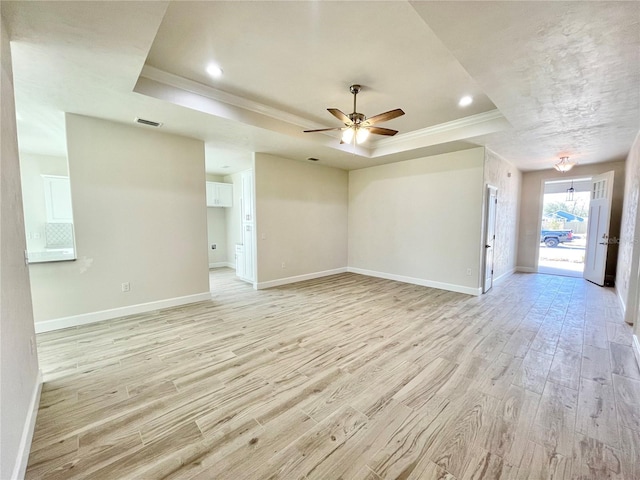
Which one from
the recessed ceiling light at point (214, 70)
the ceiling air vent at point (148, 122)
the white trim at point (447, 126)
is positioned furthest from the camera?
the white trim at point (447, 126)

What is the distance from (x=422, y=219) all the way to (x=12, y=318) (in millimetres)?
5910

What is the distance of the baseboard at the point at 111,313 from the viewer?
3379 millimetres

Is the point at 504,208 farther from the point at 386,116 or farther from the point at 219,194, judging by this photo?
the point at 219,194

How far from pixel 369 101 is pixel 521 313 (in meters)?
3.98

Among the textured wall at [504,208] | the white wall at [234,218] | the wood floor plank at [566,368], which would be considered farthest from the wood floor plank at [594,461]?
the white wall at [234,218]

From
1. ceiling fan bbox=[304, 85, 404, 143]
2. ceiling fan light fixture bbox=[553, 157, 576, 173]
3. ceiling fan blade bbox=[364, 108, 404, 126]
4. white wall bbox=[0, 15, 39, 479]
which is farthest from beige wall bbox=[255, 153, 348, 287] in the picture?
ceiling fan light fixture bbox=[553, 157, 576, 173]

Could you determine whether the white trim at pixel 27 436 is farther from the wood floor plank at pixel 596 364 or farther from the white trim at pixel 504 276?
the white trim at pixel 504 276

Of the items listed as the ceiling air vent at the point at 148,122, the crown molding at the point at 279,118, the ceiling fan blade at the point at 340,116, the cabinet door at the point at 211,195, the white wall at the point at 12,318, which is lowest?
the white wall at the point at 12,318

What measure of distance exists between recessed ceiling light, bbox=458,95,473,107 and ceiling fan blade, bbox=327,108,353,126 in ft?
5.04

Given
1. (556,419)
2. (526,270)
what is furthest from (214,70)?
(526,270)

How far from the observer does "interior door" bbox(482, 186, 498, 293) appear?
505cm

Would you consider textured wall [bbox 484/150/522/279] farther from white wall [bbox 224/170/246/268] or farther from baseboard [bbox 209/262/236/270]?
baseboard [bbox 209/262/236/270]

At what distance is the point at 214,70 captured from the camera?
2.91 meters

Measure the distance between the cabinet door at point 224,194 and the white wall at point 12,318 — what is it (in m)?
5.37
